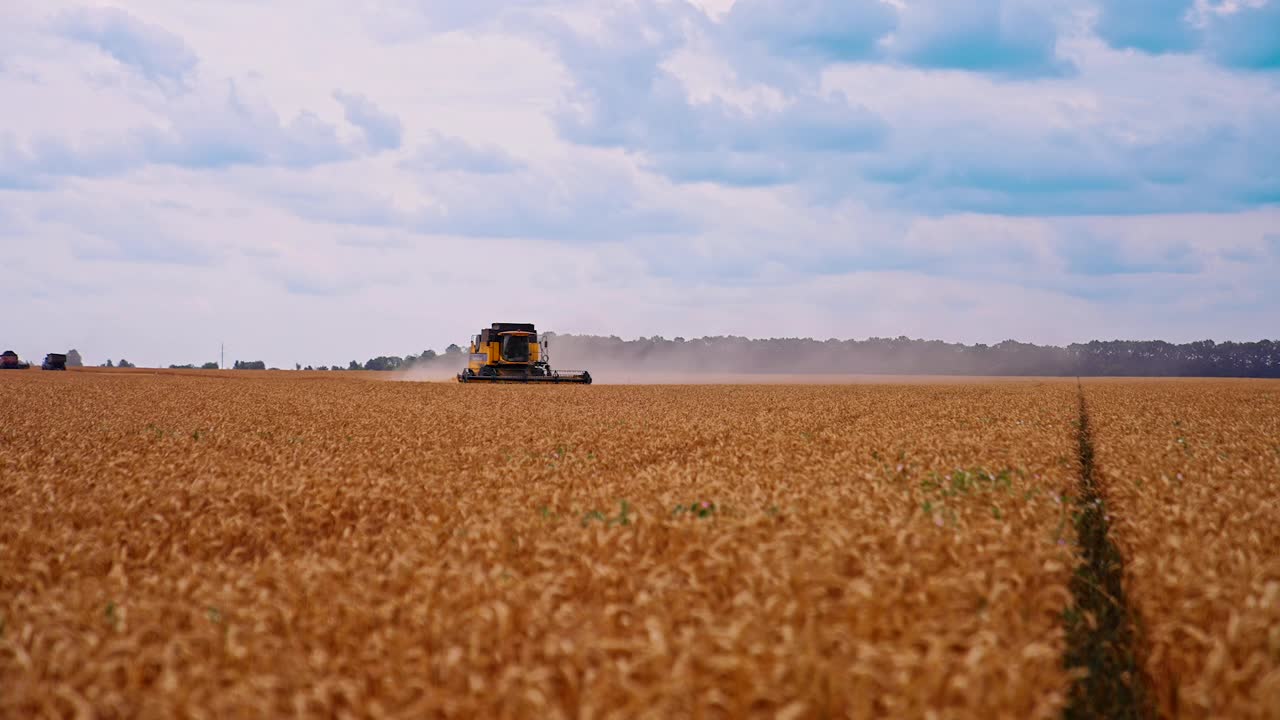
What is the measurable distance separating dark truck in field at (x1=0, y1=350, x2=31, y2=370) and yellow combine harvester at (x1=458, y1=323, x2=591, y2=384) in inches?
1901

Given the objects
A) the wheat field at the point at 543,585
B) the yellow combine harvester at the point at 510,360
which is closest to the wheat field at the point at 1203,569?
the wheat field at the point at 543,585

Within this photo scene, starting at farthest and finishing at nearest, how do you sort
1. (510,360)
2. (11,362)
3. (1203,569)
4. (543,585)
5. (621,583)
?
(11,362), (510,360), (1203,569), (621,583), (543,585)

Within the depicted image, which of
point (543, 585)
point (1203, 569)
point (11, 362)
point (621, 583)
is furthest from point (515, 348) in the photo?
point (11, 362)

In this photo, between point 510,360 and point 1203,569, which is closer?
point 1203,569

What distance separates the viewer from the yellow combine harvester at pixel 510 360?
42719 mm

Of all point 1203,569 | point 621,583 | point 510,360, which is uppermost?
point 510,360

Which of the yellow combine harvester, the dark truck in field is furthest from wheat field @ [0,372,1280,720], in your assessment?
the dark truck in field

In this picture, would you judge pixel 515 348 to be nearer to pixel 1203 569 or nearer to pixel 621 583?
pixel 621 583

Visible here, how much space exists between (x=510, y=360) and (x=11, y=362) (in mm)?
50929

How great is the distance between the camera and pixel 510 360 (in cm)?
4322

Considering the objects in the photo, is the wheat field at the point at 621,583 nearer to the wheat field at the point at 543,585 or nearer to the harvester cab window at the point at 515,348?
the wheat field at the point at 543,585

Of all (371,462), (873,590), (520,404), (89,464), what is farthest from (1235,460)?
(520,404)

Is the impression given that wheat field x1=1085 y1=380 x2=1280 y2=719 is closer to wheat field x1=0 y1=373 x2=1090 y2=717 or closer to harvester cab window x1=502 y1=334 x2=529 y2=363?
wheat field x1=0 y1=373 x2=1090 y2=717

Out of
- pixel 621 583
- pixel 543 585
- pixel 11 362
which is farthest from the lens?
pixel 11 362
